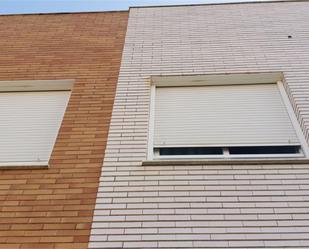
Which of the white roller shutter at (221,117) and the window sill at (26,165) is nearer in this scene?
the window sill at (26,165)

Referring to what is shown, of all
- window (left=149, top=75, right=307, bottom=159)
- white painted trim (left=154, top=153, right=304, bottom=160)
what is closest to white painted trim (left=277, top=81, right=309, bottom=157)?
window (left=149, top=75, right=307, bottom=159)

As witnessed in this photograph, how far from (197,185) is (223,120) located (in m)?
1.29

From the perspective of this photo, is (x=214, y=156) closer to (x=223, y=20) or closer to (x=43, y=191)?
(x=43, y=191)

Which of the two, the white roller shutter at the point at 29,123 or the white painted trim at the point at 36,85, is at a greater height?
the white painted trim at the point at 36,85

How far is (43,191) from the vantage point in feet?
13.4

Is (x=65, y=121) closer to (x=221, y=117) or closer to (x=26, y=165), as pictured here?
(x=26, y=165)

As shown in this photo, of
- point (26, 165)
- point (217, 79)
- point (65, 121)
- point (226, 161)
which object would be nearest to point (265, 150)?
point (226, 161)

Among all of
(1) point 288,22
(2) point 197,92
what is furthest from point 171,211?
(1) point 288,22

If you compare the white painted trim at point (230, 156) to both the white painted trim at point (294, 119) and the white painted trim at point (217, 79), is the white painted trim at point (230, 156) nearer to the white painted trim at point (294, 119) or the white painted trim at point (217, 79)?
the white painted trim at point (294, 119)

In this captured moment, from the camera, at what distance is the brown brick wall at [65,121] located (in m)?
3.71

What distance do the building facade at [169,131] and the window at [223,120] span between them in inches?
0.7

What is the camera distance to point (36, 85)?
5863 millimetres

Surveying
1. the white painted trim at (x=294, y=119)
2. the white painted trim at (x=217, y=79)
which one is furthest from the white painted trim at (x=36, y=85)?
the white painted trim at (x=294, y=119)

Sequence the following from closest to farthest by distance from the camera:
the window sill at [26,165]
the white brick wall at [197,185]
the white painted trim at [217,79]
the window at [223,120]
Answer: the white brick wall at [197,185]
the window sill at [26,165]
the window at [223,120]
the white painted trim at [217,79]
